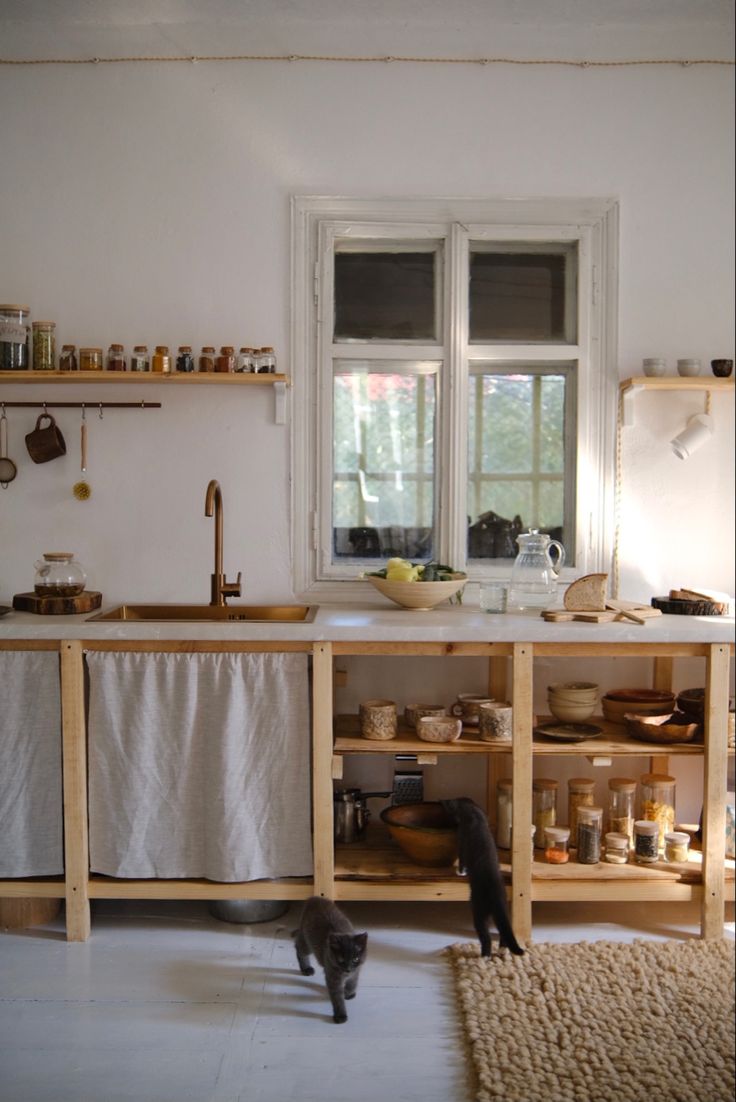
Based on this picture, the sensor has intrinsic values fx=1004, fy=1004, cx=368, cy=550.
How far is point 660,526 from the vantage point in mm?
3291

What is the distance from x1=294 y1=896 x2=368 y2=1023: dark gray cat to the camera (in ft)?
7.55

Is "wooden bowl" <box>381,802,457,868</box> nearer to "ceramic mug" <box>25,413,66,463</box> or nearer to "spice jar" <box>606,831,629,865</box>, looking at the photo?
"spice jar" <box>606,831,629,865</box>

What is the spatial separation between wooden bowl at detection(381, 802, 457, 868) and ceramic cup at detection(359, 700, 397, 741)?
275 mm

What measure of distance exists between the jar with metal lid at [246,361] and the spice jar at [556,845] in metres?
1.65


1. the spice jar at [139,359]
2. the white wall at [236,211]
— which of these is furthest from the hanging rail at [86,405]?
the spice jar at [139,359]

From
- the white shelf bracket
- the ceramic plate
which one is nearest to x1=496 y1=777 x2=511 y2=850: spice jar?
the ceramic plate

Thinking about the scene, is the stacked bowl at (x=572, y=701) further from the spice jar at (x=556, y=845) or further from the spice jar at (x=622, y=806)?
the spice jar at (x=556, y=845)

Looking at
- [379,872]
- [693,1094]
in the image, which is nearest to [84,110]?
[379,872]

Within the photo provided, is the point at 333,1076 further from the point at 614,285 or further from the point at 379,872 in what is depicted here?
the point at 614,285

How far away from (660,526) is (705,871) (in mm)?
1100

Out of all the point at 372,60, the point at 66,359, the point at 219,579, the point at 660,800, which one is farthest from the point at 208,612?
the point at 372,60

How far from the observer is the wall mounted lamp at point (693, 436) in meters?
3.15

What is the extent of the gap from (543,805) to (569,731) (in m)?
0.24

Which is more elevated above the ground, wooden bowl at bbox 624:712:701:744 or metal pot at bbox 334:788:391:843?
wooden bowl at bbox 624:712:701:744
